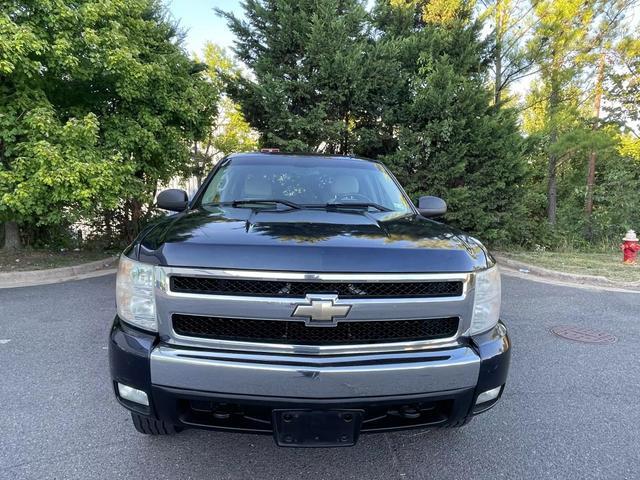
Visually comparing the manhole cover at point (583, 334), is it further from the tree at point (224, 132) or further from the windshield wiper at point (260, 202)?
the tree at point (224, 132)

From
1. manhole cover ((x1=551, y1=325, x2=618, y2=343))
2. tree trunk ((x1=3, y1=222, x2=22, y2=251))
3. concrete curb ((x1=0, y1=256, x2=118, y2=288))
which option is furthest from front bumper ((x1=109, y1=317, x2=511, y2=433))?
tree trunk ((x1=3, y1=222, x2=22, y2=251))

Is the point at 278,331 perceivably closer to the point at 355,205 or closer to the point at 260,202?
the point at 260,202

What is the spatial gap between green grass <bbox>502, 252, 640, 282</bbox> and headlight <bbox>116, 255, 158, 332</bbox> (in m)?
8.09

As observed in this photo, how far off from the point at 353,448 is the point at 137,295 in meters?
1.52

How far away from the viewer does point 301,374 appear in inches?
67.7

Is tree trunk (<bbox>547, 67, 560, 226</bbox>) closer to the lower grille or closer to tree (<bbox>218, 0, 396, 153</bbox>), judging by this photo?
tree (<bbox>218, 0, 396, 153</bbox>)

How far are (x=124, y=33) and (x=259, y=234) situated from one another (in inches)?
300

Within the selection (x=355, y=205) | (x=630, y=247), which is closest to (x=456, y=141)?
(x=630, y=247)

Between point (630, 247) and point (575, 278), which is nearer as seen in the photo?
A: point (575, 278)

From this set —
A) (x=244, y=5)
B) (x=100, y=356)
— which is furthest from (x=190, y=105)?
(x=100, y=356)

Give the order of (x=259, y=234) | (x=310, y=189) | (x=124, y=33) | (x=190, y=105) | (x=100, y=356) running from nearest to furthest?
(x=259, y=234) → (x=310, y=189) → (x=100, y=356) → (x=124, y=33) → (x=190, y=105)

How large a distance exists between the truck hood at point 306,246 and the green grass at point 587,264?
23.1ft

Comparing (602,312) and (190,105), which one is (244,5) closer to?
(190,105)

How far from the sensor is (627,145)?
1366cm
